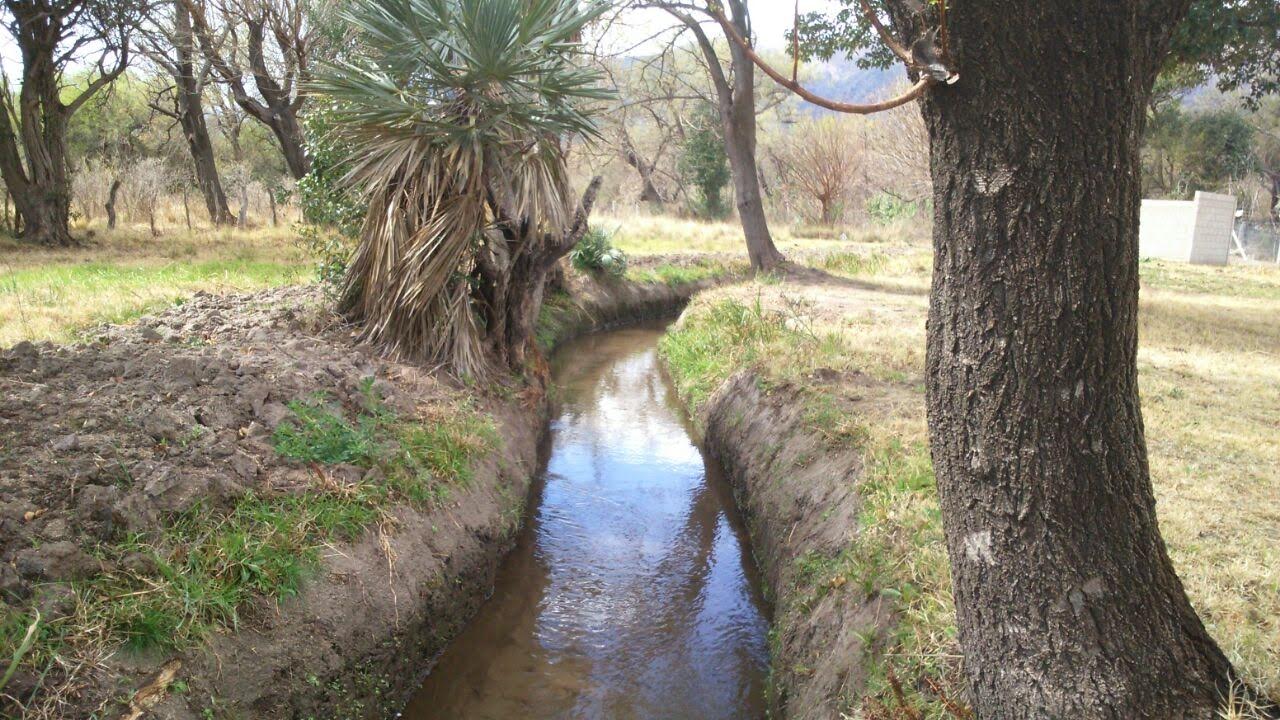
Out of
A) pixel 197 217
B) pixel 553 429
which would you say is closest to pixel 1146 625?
pixel 553 429

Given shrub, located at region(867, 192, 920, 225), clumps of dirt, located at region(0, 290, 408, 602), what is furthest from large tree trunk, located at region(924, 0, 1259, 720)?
shrub, located at region(867, 192, 920, 225)

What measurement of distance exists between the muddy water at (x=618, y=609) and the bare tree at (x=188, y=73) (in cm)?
1169

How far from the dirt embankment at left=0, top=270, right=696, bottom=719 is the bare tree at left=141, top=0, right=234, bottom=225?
1126cm

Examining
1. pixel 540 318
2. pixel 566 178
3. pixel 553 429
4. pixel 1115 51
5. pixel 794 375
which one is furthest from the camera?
pixel 540 318

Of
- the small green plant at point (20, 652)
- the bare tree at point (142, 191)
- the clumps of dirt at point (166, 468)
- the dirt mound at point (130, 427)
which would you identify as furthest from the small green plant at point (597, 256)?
the small green plant at point (20, 652)

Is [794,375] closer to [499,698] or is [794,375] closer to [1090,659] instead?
[499,698]

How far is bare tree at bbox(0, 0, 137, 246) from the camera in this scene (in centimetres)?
→ 1345

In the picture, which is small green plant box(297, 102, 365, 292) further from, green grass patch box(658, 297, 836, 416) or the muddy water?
green grass patch box(658, 297, 836, 416)

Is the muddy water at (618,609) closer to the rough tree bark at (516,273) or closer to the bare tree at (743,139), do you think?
the rough tree bark at (516,273)

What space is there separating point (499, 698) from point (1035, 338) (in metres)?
3.33

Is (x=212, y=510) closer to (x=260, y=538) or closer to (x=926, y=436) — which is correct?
(x=260, y=538)

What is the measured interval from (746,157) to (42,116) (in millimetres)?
12937

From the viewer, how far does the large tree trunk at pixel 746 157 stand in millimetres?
15719

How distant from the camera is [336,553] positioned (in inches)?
156
